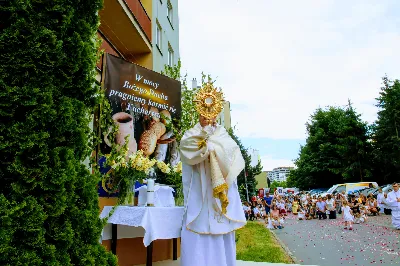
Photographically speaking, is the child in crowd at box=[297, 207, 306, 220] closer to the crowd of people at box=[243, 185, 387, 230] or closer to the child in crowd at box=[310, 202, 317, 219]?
the crowd of people at box=[243, 185, 387, 230]

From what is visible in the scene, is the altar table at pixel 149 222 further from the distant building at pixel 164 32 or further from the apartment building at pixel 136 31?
the distant building at pixel 164 32

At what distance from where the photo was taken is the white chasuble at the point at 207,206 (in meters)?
4.10

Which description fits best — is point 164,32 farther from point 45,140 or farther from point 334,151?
point 334,151

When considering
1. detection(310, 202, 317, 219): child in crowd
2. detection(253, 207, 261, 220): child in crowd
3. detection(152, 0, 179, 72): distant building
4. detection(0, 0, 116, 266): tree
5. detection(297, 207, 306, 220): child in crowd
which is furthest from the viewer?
detection(253, 207, 261, 220): child in crowd

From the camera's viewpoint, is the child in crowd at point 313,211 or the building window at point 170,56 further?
the child in crowd at point 313,211

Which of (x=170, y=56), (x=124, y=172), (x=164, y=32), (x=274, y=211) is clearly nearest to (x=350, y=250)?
(x=124, y=172)

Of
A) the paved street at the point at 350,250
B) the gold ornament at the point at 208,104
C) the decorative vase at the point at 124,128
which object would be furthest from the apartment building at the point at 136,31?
the paved street at the point at 350,250

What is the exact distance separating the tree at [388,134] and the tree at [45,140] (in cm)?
3840

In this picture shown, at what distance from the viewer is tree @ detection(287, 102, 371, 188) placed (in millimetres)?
40906

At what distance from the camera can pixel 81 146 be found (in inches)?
102

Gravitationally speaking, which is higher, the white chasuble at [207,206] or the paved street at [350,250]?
the white chasuble at [207,206]

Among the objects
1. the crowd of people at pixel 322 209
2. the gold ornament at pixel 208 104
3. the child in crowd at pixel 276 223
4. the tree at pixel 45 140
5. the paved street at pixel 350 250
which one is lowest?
the paved street at pixel 350 250

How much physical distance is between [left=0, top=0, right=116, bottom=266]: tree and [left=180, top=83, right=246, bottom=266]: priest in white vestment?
1.67m

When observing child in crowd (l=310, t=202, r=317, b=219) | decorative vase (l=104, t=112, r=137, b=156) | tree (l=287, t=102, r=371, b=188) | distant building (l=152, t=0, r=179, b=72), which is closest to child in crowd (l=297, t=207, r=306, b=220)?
child in crowd (l=310, t=202, r=317, b=219)
